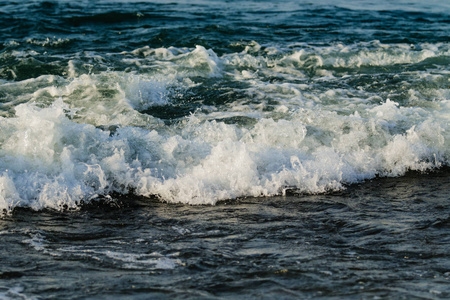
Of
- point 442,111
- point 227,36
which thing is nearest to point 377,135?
point 442,111

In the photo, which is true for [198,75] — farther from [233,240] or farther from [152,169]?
[233,240]

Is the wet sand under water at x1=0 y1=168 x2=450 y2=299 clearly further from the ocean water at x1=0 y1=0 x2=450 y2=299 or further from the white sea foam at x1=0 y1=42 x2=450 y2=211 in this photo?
the white sea foam at x1=0 y1=42 x2=450 y2=211

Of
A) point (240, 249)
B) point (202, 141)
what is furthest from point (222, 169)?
point (240, 249)

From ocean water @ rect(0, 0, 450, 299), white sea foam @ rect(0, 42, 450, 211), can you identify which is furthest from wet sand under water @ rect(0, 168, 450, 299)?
white sea foam @ rect(0, 42, 450, 211)

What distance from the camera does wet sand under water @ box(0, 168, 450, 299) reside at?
3.17 metres

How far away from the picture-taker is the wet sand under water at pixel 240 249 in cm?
317

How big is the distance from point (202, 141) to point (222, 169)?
25.6 inches

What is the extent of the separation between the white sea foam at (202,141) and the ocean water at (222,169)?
0.02m

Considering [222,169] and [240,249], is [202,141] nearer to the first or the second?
[222,169]

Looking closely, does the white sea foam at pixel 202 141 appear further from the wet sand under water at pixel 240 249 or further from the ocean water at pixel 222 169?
the wet sand under water at pixel 240 249

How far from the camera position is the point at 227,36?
39.5ft

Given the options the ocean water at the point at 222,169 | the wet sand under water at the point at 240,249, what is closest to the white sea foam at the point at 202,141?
the ocean water at the point at 222,169

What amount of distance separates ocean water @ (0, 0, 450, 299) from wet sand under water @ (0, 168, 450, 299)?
0.06 feet

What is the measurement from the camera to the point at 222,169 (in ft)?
17.8
